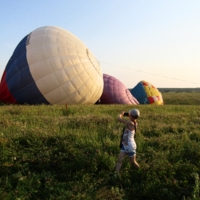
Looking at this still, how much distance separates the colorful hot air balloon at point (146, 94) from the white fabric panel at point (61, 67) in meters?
8.55

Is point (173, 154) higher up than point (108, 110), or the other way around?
point (173, 154)

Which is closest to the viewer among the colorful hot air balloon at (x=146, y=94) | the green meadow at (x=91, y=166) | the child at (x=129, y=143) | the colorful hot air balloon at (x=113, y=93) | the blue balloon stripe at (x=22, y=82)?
the green meadow at (x=91, y=166)

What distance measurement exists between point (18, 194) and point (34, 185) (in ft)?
1.06

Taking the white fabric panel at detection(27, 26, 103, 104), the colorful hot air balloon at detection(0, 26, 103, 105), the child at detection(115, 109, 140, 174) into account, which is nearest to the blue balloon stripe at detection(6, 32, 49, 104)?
the colorful hot air balloon at detection(0, 26, 103, 105)

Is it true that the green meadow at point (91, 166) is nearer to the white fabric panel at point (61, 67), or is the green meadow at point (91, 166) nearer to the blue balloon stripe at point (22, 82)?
the blue balloon stripe at point (22, 82)

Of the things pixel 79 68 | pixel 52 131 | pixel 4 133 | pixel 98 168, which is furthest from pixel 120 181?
pixel 79 68

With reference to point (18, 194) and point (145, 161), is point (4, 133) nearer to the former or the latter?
point (18, 194)

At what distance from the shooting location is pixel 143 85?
23.2m

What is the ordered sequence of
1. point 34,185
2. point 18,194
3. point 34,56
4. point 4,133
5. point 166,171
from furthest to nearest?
point 34,56 → point 4,133 → point 166,171 → point 34,185 → point 18,194

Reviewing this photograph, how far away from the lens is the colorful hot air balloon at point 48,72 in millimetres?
12602

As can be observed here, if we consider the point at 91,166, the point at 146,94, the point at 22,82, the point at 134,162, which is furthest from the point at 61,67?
the point at 146,94

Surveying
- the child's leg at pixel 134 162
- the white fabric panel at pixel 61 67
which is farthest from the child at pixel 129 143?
the white fabric panel at pixel 61 67

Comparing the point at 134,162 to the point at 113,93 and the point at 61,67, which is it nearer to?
the point at 61,67

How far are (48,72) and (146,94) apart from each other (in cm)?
1156
